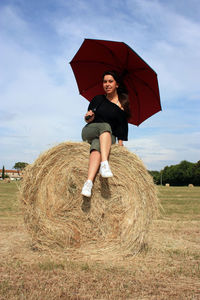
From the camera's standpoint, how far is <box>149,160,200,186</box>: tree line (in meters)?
74.3

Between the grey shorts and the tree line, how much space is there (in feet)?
231

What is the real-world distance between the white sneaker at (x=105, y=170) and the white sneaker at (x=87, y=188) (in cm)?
21

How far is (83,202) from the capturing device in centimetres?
471

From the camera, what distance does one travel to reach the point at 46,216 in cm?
466

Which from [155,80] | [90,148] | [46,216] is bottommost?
[46,216]

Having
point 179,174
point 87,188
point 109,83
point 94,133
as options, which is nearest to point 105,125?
point 94,133

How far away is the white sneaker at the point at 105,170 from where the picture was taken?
4.37 metres

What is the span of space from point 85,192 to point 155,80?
2.27 metres

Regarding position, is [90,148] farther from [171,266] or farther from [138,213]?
[171,266]

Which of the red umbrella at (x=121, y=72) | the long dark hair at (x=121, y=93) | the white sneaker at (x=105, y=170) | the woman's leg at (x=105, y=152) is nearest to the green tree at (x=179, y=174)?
the red umbrella at (x=121, y=72)

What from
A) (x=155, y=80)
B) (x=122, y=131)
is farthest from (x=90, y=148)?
(x=155, y=80)

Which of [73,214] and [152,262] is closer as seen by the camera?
[152,262]

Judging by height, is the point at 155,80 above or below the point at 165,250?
above

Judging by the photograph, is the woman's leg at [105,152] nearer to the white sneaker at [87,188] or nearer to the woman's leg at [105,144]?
the woman's leg at [105,144]
